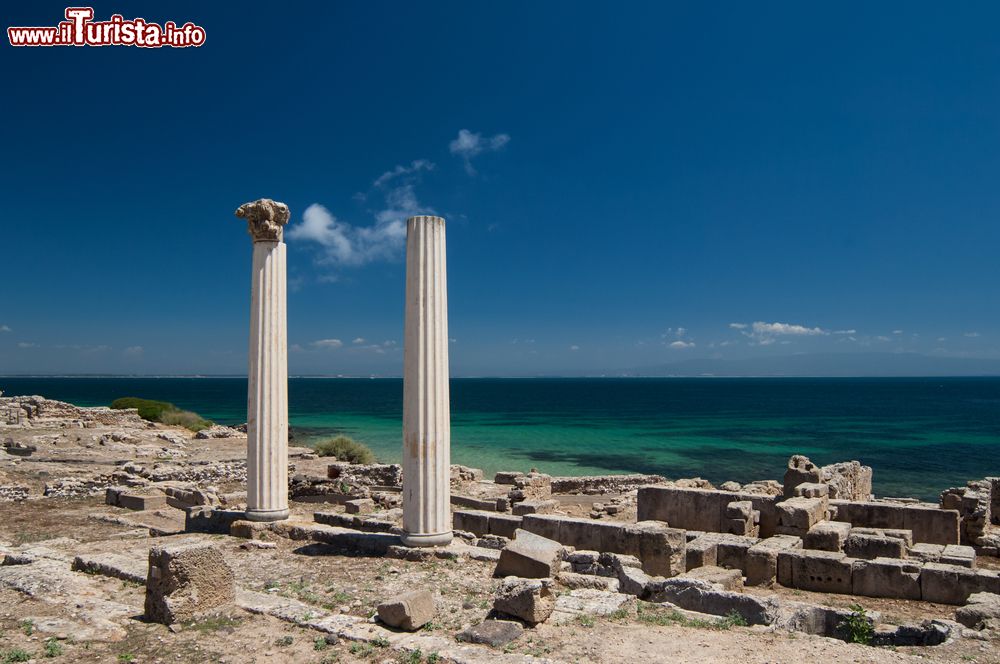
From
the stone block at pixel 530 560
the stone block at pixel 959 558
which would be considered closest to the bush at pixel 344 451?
the stone block at pixel 530 560

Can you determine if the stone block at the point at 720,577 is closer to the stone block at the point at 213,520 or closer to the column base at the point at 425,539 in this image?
the column base at the point at 425,539

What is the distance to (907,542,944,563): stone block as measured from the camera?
10.2 metres

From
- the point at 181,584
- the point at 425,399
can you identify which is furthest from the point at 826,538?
the point at 181,584

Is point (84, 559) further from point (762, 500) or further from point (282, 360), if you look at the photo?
point (762, 500)

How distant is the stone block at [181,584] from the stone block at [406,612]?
160cm

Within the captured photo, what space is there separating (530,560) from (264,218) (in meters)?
6.55

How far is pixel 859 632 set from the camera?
7.09m

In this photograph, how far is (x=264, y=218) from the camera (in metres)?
10.9

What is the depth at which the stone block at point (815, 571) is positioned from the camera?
9.70 meters

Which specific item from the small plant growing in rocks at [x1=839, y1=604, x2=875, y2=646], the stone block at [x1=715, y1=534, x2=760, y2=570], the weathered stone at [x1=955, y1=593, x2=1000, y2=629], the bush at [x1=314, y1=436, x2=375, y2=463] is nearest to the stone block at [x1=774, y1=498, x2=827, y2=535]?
the stone block at [x1=715, y1=534, x2=760, y2=570]

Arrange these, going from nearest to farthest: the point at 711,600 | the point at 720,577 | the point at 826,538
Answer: the point at 711,600 → the point at 720,577 → the point at 826,538

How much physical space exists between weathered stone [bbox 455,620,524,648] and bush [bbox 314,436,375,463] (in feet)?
71.3

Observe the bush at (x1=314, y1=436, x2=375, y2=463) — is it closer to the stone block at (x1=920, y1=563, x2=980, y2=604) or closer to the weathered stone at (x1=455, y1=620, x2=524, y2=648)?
the stone block at (x1=920, y1=563, x2=980, y2=604)

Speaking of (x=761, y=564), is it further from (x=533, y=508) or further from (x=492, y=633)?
(x=492, y=633)
